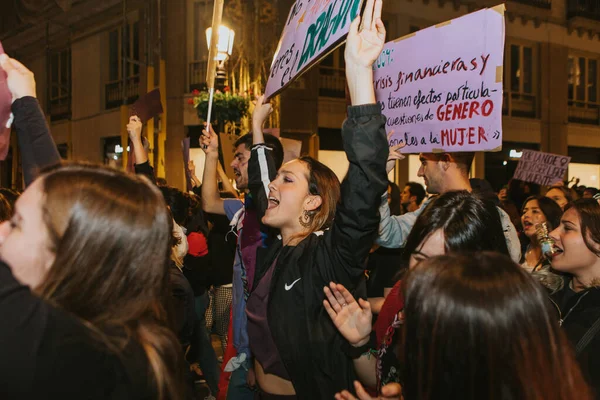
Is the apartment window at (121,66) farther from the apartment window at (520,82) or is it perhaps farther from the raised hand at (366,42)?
the raised hand at (366,42)

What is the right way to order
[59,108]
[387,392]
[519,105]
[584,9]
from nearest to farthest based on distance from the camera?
[387,392] → [519,105] → [59,108] → [584,9]

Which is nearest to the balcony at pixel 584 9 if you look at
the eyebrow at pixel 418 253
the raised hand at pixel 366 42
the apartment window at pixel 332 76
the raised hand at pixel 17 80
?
the apartment window at pixel 332 76

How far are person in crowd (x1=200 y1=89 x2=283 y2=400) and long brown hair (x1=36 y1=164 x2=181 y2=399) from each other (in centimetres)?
183

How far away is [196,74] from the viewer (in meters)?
16.3

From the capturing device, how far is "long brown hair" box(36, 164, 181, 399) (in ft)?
4.83

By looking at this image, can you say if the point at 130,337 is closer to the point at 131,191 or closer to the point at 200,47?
the point at 131,191

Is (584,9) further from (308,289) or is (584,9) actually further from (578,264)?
(308,289)

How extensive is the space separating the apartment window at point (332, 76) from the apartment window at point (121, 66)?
5.67 meters

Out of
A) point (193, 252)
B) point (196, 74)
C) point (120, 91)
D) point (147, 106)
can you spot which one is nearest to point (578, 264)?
point (193, 252)

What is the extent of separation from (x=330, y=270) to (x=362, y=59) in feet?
2.77

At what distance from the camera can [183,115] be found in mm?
16188

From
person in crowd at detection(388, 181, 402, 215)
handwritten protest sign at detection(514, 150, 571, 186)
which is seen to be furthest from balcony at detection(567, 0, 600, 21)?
person in crowd at detection(388, 181, 402, 215)

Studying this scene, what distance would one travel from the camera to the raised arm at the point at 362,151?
6.72ft

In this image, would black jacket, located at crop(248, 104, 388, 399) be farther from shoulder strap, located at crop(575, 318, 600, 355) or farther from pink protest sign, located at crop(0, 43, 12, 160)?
pink protest sign, located at crop(0, 43, 12, 160)
